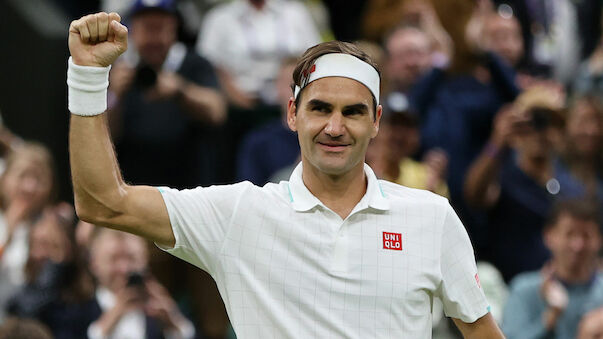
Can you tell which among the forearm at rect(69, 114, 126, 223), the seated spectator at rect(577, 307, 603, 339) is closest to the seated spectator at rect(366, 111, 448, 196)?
the seated spectator at rect(577, 307, 603, 339)

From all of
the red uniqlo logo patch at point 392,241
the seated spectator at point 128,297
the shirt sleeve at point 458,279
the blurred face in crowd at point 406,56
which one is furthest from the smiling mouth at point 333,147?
the blurred face in crowd at point 406,56

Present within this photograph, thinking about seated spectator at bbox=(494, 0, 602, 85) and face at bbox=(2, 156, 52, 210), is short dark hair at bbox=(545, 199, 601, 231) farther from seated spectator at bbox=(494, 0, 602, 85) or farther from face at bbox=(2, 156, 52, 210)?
face at bbox=(2, 156, 52, 210)

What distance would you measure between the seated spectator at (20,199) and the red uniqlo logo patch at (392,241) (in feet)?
13.5

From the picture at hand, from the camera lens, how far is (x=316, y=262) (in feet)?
12.1

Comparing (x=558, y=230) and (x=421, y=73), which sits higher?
(x=421, y=73)

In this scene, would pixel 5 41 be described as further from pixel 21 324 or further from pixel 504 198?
pixel 504 198

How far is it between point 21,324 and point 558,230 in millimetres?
3352

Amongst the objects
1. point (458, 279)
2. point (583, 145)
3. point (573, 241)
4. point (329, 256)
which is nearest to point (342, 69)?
point (329, 256)

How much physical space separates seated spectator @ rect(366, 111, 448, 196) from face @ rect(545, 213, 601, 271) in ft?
2.75

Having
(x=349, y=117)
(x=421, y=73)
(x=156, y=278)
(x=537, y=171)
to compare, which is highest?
(x=349, y=117)

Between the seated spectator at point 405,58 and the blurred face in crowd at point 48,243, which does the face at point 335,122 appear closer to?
the blurred face in crowd at point 48,243

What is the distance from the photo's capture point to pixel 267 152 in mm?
7738

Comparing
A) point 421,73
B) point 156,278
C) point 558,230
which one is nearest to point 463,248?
point 558,230

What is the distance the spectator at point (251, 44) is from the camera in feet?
28.8
